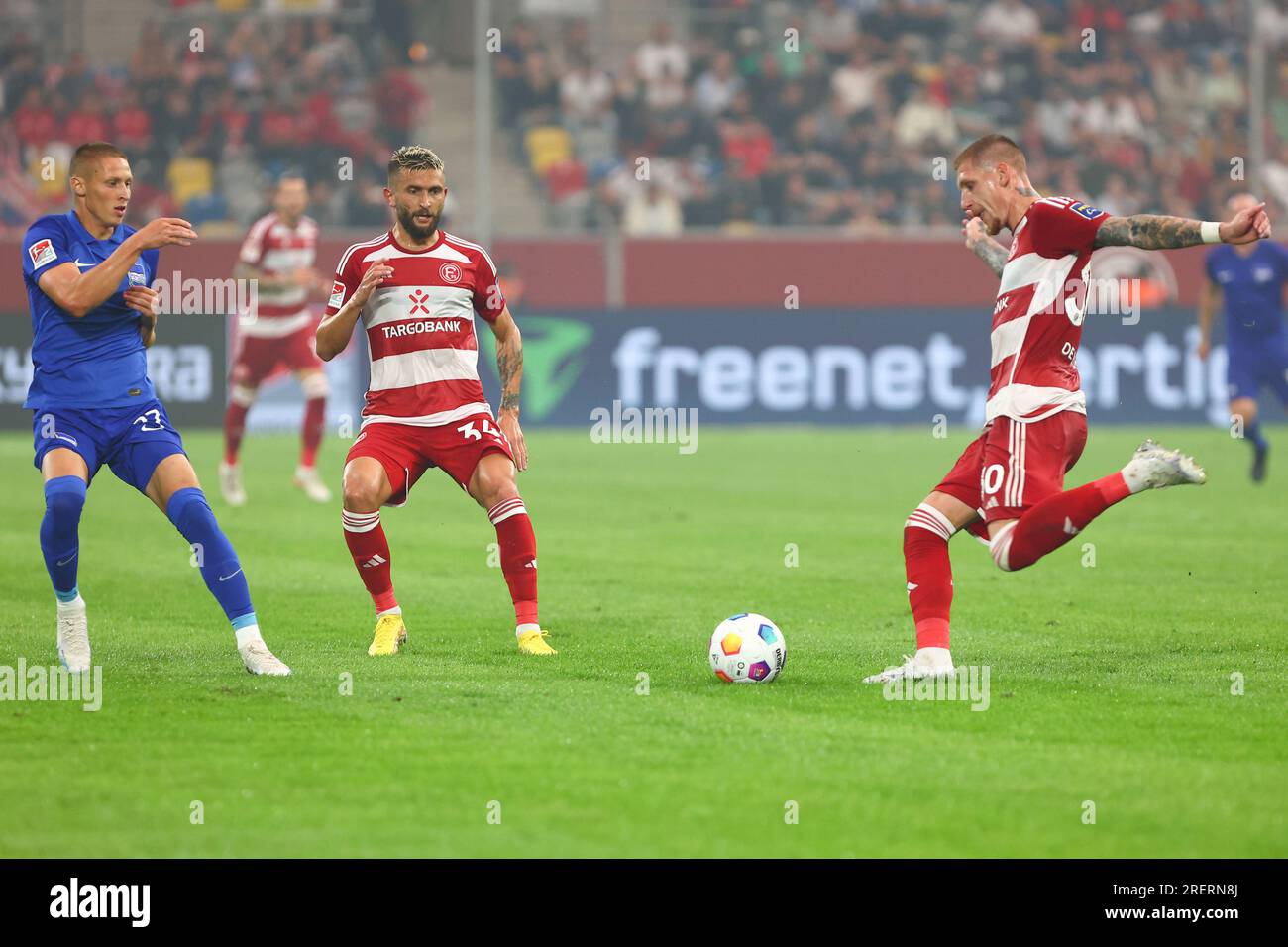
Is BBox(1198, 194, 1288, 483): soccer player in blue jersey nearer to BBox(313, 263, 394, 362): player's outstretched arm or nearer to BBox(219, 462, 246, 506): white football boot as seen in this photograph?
BBox(219, 462, 246, 506): white football boot

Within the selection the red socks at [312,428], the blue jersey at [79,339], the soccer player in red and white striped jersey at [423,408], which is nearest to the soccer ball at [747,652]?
the soccer player in red and white striped jersey at [423,408]

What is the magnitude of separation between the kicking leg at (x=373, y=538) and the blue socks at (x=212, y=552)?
666mm

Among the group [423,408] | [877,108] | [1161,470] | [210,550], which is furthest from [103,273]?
[877,108]

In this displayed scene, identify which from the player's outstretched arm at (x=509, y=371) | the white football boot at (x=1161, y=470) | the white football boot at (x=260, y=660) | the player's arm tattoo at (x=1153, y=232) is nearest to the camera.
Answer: the player's arm tattoo at (x=1153, y=232)

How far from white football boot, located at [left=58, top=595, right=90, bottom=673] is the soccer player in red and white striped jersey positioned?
1.25m

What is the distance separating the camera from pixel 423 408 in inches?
330

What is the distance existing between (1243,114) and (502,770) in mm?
24935

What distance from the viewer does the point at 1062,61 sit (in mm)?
28422

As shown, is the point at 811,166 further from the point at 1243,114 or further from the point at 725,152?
the point at 1243,114

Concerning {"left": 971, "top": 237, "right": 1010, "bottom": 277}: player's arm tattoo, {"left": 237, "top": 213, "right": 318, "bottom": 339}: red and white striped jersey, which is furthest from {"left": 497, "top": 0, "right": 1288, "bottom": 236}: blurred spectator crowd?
{"left": 971, "top": 237, "right": 1010, "bottom": 277}: player's arm tattoo

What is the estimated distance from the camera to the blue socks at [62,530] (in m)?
7.49

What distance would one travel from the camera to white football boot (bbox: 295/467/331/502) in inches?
627

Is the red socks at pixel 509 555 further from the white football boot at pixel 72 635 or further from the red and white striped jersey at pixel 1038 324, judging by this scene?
the red and white striped jersey at pixel 1038 324

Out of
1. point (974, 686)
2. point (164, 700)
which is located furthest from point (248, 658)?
point (974, 686)
